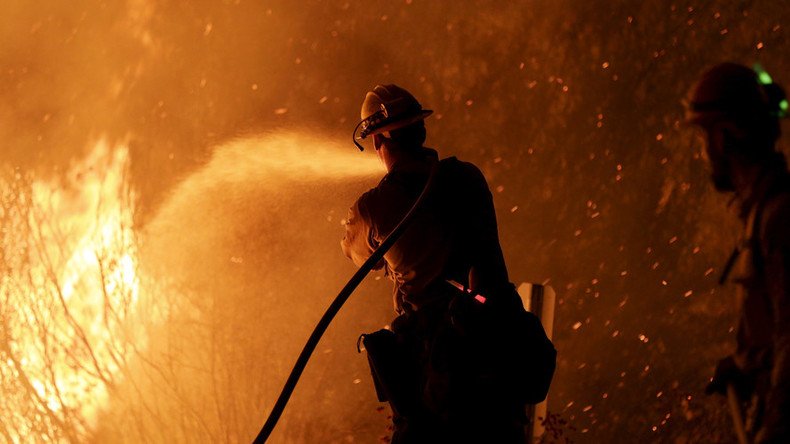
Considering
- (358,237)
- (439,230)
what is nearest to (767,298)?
(439,230)

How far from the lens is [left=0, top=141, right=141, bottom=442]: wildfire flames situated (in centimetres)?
734

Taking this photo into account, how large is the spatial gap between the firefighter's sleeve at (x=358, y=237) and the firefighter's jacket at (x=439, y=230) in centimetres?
2

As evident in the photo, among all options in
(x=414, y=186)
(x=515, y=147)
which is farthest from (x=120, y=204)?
(x=414, y=186)

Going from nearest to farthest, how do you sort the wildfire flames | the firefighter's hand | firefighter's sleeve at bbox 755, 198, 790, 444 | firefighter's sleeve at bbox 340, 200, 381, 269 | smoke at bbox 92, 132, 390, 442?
firefighter's sleeve at bbox 755, 198, 790, 444
the firefighter's hand
firefighter's sleeve at bbox 340, 200, 381, 269
smoke at bbox 92, 132, 390, 442
the wildfire flames

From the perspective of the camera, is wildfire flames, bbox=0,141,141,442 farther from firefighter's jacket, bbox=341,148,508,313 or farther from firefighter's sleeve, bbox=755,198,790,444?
firefighter's sleeve, bbox=755,198,790,444

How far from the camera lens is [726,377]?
2088 mm

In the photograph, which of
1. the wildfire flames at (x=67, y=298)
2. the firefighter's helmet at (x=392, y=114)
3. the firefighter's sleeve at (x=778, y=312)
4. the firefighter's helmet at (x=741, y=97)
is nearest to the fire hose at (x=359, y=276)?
the firefighter's helmet at (x=392, y=114)

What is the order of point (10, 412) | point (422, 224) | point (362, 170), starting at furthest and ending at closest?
1. point (10, 412)
2. point (362, 170)
3. point (422, 224)

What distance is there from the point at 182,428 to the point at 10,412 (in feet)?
5.13

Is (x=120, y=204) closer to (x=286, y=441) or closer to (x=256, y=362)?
(x=256, y=362)

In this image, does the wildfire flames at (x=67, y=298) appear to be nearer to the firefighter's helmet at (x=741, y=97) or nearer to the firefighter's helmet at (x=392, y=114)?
the firefighter's helmet at (x=392, y=114)

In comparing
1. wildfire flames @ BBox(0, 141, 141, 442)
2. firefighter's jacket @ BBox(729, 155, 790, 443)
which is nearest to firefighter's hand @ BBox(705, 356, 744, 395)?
firefighter's jacket @ BBox(729, 155, 790, 443)

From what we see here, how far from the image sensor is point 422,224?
310cm

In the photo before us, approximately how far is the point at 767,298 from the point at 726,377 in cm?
22
